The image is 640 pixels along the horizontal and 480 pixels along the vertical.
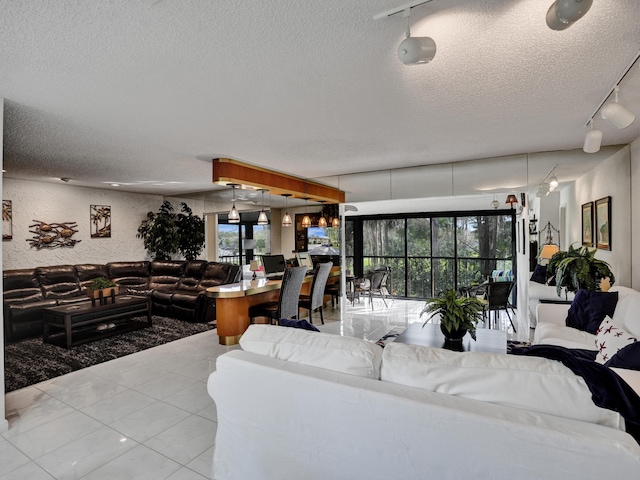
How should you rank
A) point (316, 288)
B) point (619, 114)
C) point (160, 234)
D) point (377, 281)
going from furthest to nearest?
point (160, 234) → point (377, 281) → point (316, 288) → point (619, 114)

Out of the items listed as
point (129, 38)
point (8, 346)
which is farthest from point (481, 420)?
point (8, 346)

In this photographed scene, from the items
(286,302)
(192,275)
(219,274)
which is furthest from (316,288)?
(192,275)

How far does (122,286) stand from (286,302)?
12.6ft

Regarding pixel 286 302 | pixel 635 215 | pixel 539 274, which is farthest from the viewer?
pixel 539 274

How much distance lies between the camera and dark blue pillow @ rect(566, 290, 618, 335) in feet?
10.3

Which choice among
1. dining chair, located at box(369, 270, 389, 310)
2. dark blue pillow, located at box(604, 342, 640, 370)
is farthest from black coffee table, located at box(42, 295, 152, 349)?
dark blue pillow, located at box(604, 342, 640, 370)

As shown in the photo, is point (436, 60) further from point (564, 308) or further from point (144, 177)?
point (144, 177)

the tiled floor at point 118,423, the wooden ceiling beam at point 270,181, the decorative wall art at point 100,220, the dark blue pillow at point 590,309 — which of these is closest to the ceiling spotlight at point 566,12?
the tiled floor at point 118,423

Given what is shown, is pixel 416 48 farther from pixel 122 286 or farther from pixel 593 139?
pixel 122 286

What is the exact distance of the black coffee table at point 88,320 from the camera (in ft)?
14.2

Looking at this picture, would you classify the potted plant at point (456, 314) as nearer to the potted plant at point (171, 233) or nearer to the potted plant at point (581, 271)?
the potted plant at point (581, 271)

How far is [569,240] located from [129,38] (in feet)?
18.2

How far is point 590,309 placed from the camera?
10.6ft

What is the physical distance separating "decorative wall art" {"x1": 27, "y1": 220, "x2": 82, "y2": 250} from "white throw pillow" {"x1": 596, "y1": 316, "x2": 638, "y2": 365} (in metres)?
7.59
